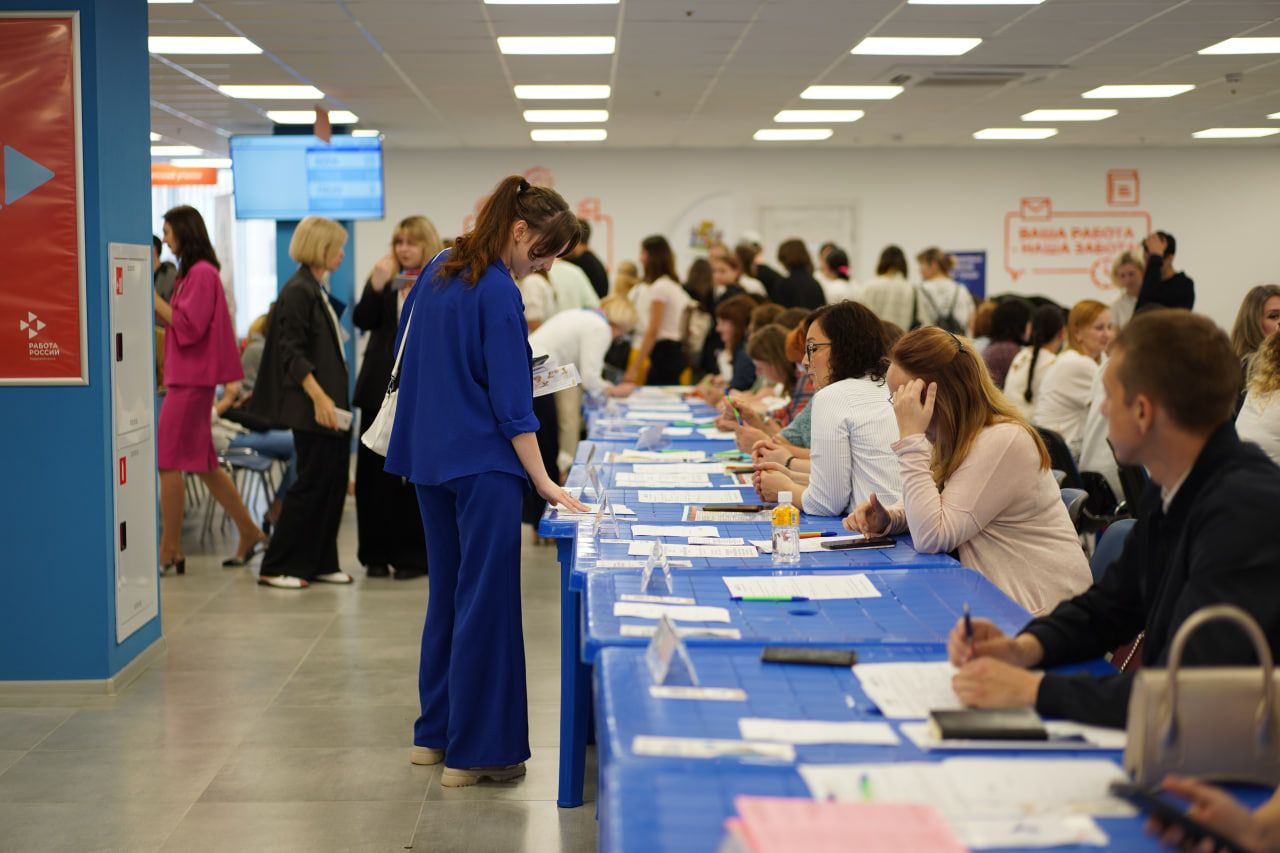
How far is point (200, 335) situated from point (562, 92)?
16.9ft

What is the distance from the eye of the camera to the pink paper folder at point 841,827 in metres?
1.30

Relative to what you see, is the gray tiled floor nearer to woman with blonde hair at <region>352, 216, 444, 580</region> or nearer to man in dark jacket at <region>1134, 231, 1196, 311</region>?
woman with blonde hair at <region>352, 216, 444, 580</region>

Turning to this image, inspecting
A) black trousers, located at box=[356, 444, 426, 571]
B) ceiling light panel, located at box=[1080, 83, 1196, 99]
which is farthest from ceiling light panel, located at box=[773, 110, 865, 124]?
black trousers, located at box=[356, 444, 426, 571]

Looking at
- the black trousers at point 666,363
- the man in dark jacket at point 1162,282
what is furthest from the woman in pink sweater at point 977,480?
the black trousers at point 666,363

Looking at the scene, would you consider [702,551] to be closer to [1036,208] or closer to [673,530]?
[673,530]

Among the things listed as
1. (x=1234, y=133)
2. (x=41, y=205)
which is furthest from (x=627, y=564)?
(x=1234, y=133)

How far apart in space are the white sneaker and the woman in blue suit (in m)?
0.04

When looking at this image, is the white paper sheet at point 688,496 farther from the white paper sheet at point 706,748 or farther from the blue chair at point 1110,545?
the white paper sheet at point 706,748

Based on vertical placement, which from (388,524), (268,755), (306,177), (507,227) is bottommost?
(268,755)

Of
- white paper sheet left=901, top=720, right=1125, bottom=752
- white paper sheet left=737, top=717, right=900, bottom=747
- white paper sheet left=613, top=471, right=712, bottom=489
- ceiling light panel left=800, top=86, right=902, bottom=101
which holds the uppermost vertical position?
ceiling light panel left=800, top=86, right=902, bottom=101

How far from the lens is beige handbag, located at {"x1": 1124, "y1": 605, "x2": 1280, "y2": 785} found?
4.99ft

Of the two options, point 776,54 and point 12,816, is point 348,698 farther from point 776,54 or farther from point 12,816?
point 776,54

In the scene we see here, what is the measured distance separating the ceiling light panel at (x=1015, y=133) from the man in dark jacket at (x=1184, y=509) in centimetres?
1194

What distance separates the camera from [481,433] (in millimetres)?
3262
